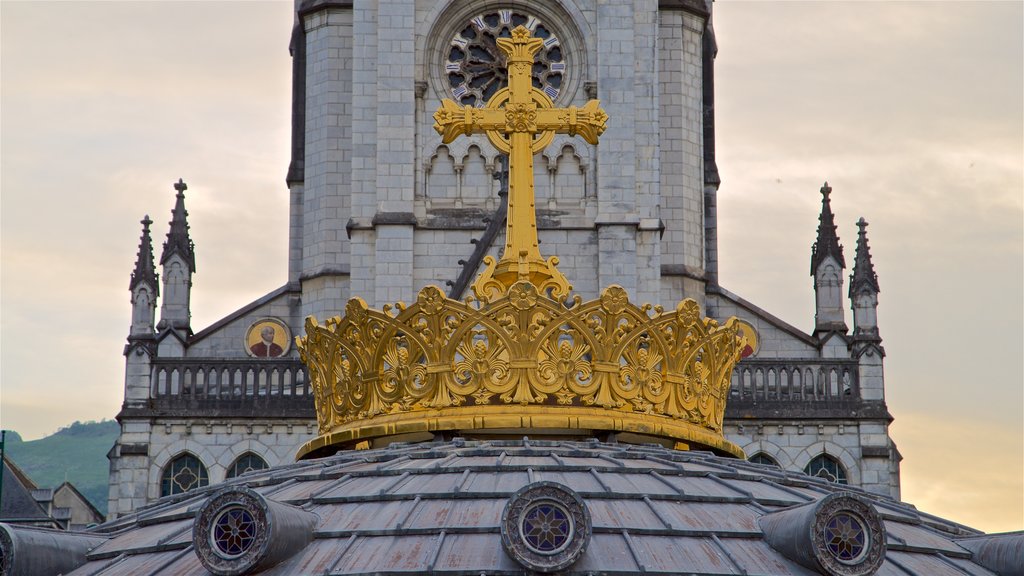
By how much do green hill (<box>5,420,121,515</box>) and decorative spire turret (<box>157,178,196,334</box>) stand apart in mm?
70187

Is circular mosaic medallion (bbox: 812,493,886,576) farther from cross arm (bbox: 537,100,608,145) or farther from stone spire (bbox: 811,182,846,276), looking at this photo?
stone spire (bbox: 811,182,846,276)

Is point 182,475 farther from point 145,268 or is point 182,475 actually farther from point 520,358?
point 520,358

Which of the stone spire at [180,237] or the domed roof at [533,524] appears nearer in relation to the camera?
the domed roof at [533,524]

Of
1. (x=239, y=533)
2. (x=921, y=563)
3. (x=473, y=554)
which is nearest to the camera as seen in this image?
(x=473, y=554)

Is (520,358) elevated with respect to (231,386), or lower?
lower

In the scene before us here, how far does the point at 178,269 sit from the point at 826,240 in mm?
15440

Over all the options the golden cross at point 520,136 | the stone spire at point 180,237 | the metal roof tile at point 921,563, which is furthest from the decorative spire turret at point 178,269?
the metal roof tile at point 921,563

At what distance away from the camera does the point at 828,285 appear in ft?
171

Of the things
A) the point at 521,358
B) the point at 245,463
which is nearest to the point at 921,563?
the point at 521,358

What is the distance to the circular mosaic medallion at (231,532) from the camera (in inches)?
416

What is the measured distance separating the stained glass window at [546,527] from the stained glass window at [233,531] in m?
1.34

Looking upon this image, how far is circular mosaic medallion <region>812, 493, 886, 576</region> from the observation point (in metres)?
10.6

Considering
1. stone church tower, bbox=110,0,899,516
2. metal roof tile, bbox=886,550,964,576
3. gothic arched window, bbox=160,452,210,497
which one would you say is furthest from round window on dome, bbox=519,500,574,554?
gothic arched window, bbox=160,452,210,497

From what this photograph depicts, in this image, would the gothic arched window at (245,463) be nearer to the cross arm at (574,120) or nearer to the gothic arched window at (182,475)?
the gothic arched window at (182,475)
